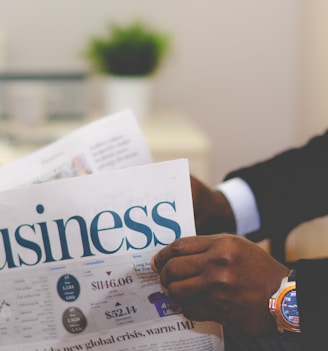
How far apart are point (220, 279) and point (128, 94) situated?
55.2 inches

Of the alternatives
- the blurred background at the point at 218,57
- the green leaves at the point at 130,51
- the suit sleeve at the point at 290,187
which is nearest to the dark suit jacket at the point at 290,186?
the suit sleeve at the point at 290,187

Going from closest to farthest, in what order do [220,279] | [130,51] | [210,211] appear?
[220,279] → [210,211] → [130,51]

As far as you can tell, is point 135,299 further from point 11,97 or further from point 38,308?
point 11,97

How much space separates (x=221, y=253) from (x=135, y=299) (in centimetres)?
12

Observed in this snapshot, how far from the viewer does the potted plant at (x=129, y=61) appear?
2014 millimetres

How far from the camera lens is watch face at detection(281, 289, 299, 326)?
2.33 feet

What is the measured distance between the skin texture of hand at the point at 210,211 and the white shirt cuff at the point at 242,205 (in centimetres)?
1

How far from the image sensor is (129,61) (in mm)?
2021

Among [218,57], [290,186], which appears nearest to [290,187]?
[290,186]

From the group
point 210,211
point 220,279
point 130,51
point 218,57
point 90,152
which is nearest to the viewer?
point 220,279

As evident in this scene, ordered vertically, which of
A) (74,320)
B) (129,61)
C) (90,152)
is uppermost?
(129,61)

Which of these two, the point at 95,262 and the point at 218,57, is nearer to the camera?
the point at 95,262

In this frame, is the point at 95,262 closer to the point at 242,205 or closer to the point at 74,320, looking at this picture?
the point at 74,320

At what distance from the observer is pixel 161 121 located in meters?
2.09
